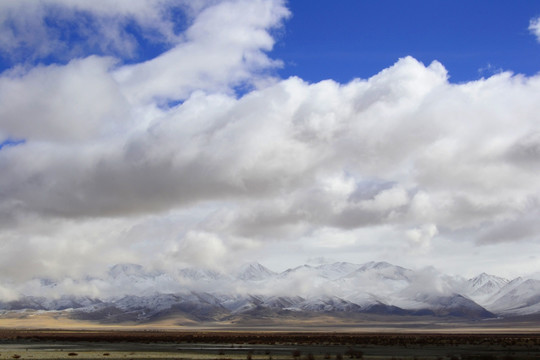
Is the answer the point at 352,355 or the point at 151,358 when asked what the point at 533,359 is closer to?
the point at 352,355

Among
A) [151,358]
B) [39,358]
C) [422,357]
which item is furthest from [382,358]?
[39,358]

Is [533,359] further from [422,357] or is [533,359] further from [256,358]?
[256,358]

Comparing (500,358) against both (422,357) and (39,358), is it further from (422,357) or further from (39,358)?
(39,358)

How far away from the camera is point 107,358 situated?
233ft

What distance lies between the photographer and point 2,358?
228ft

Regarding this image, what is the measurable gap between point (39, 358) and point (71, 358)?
3.59m

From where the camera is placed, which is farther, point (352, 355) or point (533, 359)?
point (352, 355)

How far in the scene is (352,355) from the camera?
7481 cm

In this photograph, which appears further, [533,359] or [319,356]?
[319,356]

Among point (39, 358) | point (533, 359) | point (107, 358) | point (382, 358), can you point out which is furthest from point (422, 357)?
point (39, 358)

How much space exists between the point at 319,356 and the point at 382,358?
790cm

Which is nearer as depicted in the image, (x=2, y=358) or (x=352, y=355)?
(x=2, y=358)

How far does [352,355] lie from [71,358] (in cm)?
3193

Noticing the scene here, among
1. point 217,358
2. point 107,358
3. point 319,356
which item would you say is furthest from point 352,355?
point 107,358
